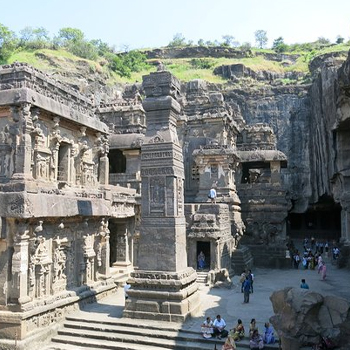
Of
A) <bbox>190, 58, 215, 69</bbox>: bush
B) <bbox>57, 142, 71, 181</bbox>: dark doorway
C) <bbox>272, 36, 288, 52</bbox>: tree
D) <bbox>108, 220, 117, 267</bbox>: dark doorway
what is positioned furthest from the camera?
<bbox>272, 36, 288, 52</bbox>: tree

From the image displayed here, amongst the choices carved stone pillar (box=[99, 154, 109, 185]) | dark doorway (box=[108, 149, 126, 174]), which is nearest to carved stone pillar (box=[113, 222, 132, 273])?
carved stone pillar (box=[99, 154, 109, 185])

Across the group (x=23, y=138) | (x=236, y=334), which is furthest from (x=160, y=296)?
(x=23, y=138)

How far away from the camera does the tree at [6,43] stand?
49.2 m

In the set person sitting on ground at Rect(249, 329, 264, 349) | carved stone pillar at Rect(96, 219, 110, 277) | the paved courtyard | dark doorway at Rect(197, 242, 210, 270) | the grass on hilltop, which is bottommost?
the paved courtyard

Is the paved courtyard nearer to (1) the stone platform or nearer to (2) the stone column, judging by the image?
(1) the stone platform

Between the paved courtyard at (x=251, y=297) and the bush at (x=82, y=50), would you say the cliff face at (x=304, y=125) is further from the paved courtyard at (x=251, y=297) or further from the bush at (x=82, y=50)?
the bush at (x=82, y=50)

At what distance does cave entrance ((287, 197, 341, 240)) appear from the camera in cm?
3731

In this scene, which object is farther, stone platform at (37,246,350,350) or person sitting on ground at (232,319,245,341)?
stone platform at (37,246,350,350)

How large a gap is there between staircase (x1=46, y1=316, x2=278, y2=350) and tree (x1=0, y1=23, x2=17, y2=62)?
1850 inches

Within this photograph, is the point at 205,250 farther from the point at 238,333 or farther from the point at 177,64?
the point at 177,64

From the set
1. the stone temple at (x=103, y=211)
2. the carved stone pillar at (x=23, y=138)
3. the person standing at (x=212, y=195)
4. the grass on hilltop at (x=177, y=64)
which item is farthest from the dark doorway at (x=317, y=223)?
the carved stone pillar at (x=23, y=138)

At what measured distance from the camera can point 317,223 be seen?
3859 centimetres

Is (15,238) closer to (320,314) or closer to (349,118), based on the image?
(320,314)

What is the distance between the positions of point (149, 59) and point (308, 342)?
7319 cm
